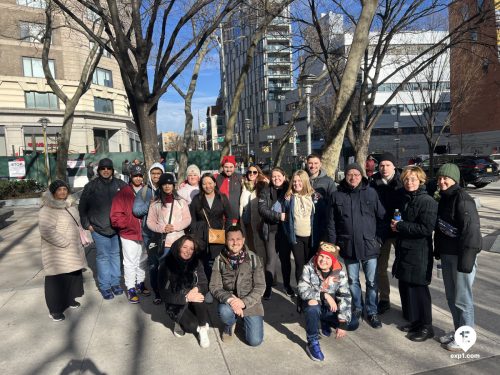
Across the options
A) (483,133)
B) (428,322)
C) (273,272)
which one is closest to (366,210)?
(428,322)

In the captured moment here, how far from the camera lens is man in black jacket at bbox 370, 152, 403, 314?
3846mm

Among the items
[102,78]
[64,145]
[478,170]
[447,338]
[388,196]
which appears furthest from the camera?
[102,78]

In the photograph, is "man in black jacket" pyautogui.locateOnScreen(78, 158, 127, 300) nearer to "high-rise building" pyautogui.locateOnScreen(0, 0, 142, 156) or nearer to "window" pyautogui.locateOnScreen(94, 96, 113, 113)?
"high-rise building" pyautogui.locateOnScreen(0, 0, 142, 156)

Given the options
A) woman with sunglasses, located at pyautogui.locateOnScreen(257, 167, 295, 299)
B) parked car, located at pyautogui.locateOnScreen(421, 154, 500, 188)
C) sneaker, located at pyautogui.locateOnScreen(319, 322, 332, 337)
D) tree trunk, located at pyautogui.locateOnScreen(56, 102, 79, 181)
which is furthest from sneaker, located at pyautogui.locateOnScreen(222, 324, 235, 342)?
parked car, located at pyautogui.locateOnScreen(421, 154, 500, 188)

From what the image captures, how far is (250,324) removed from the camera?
3414mm

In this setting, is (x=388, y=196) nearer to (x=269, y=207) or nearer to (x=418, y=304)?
(x=418, y=304)

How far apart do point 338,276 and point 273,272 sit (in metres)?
1.29

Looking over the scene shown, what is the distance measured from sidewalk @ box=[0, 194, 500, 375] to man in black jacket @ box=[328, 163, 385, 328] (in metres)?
0.38

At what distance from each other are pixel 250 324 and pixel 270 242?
4.51 ft

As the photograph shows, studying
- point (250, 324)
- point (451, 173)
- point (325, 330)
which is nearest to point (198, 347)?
point (250, 324)

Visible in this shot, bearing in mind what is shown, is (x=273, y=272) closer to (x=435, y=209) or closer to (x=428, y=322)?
(x=428, y=322)

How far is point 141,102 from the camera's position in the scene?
710 centimetres

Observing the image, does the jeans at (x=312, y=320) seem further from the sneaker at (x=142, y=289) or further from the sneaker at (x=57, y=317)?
the sneaker at (x=57, y=317)

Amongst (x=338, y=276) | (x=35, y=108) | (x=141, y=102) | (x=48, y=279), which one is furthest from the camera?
(x=35, y=108)
